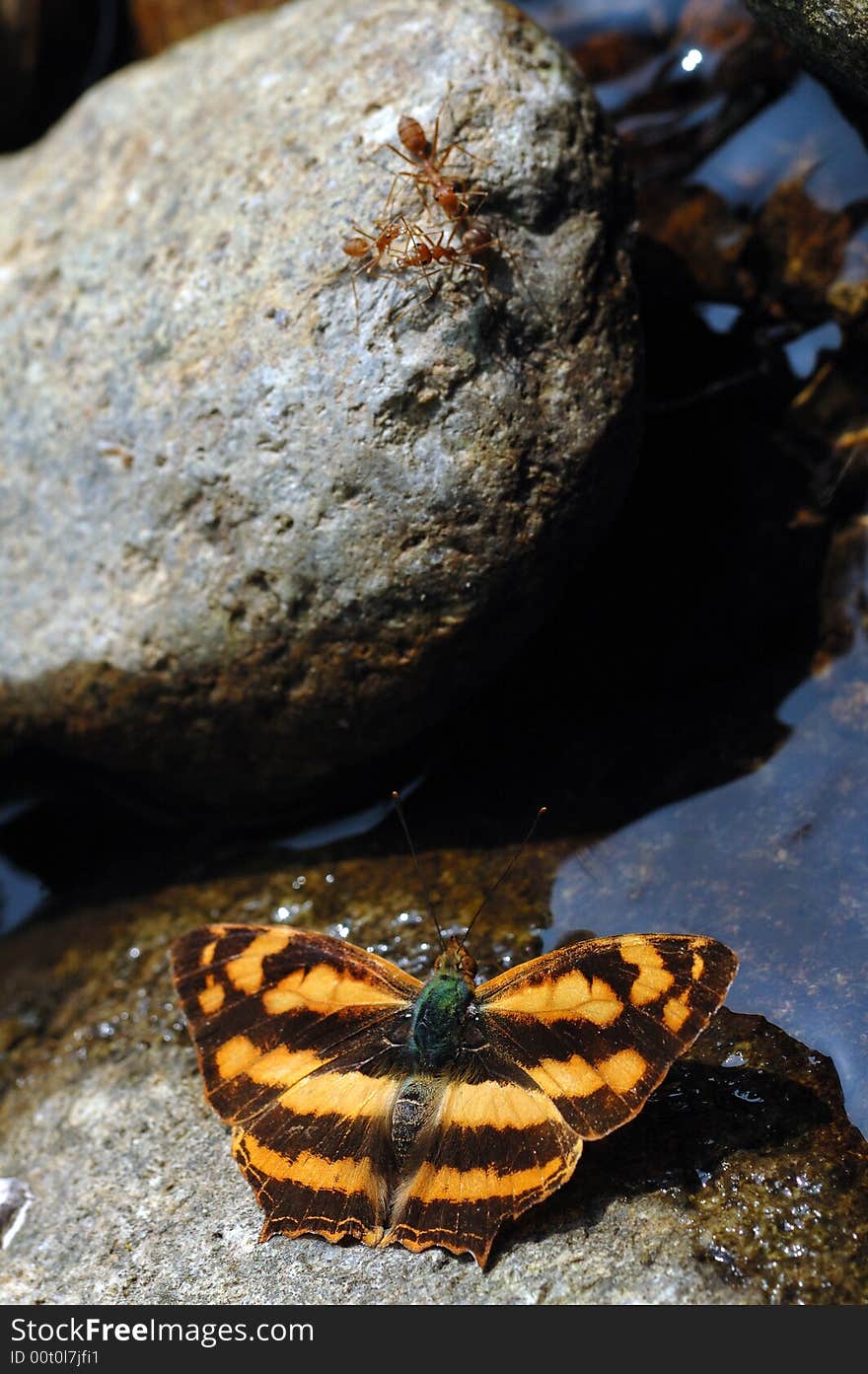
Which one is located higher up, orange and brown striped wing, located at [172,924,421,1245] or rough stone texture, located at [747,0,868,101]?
rough stone texture, located at [747,0,868,101]

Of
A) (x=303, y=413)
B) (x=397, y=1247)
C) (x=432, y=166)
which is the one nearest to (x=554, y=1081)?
(x=397, y=1247)

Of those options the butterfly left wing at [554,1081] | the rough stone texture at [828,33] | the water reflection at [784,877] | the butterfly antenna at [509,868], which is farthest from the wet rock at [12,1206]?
the rough stone texture at [828,33]

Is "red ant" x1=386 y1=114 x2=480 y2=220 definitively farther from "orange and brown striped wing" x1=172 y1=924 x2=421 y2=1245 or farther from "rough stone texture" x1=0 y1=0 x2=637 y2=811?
"orange and brown striped wing" x1=172 y1=924 x2=421 y2=1245

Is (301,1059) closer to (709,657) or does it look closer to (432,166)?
(709,657)

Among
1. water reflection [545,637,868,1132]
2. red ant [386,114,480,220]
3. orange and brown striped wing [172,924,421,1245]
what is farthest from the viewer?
red ant [386,114,480,220]

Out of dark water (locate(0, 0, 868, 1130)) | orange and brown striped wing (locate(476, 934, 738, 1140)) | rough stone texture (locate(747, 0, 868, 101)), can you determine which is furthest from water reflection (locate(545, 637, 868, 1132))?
rough stone texture (locate(747, 0, 868, 101))

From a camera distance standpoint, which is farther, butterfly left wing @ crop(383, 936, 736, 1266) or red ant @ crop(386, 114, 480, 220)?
red ant @ crop(386, 114, 480, 220)
